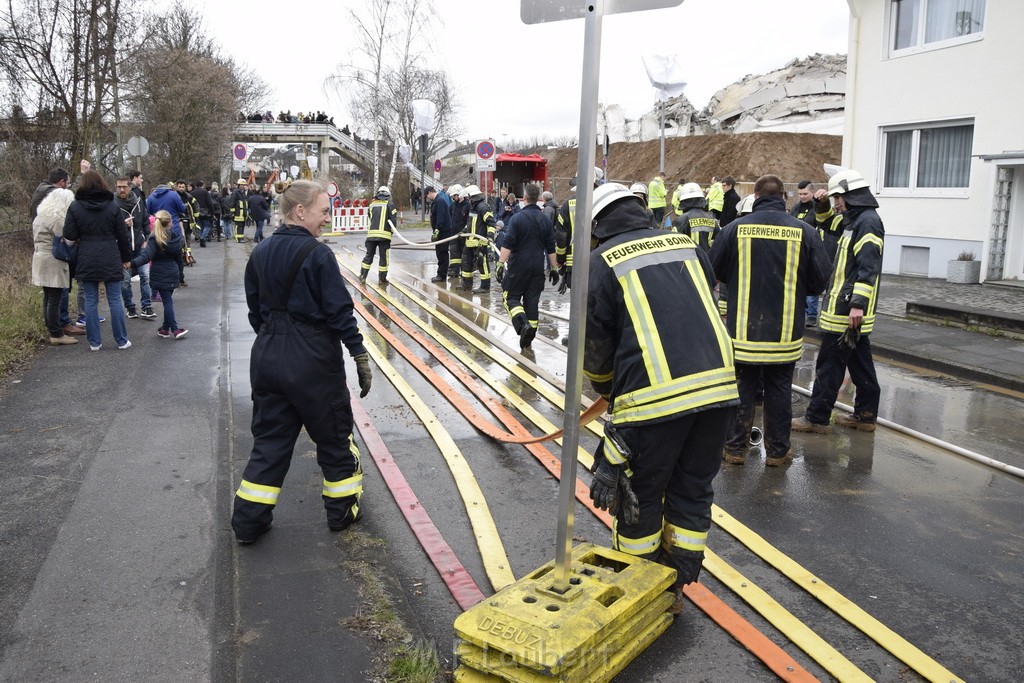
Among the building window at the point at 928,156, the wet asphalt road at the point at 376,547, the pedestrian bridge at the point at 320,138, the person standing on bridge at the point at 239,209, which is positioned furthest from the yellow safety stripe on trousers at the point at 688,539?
the pedestrian bridge at the point at 320,138

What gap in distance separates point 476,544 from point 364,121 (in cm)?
4451

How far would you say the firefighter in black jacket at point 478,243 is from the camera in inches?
601

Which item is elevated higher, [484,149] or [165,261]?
[484,149]

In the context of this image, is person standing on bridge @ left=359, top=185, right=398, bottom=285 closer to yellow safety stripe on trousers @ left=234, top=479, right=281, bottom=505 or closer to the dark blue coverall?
the dark blue coverall

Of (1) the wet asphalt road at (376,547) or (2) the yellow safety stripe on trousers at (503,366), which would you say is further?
(2) the yellow safety stripe on trousers at (503,366)

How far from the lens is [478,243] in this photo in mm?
15148

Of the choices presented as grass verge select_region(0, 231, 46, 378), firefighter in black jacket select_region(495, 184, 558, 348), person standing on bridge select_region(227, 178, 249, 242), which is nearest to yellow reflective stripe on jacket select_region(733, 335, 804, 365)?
firefighter in black jacket select_region(495, 184, 558, 348)


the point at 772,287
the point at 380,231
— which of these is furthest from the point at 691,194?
the point at 380,231

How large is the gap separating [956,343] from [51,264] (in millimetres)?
10848

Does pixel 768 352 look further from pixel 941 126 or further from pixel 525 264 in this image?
pixel 941 126

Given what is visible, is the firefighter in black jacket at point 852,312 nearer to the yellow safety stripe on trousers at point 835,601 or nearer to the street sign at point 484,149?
the yellow safety stripe on trousers at point 835,601

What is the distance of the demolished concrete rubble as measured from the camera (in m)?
37.8

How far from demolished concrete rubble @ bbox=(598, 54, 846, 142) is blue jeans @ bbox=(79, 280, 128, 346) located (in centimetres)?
2726

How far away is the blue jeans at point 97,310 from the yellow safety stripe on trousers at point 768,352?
22.7ft
